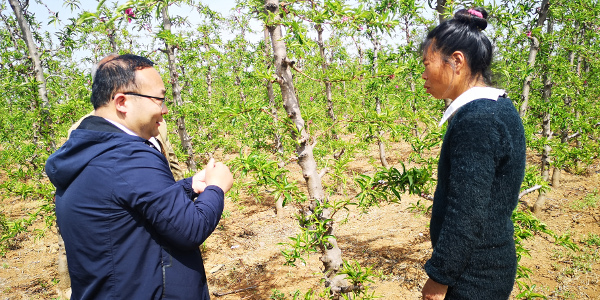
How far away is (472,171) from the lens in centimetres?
122

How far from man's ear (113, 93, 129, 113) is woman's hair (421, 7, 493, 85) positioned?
155 cm

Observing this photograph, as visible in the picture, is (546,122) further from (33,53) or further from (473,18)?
(33,53)

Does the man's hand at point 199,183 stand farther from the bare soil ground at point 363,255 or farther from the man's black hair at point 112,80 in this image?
the bare soil ground at point 363,255

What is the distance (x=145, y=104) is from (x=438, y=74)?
4.86 ft

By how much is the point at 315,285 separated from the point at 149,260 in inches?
128

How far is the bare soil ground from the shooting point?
4156mm

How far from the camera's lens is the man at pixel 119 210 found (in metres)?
1.24

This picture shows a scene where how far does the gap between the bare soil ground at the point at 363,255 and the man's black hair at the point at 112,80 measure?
7.59 feet

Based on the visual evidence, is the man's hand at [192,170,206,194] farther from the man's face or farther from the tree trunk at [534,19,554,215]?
the tree trunk at [534,19,554,215]

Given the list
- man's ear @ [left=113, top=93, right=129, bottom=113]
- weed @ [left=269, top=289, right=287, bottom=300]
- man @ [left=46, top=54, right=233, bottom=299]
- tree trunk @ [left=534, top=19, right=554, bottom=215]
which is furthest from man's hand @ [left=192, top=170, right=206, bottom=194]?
tree trunk @ [left=534, top=19, right=554, bottom=215]

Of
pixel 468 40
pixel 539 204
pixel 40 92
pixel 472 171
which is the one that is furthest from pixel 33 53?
pixel 539 204

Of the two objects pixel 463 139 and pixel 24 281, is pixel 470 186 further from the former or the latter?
→ pixel 24 281

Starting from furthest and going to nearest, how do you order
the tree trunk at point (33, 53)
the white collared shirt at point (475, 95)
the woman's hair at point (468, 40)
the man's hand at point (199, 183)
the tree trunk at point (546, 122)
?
1. the tree trunk at point (546, 122)
2. the tree trunk at point (33, 53)
3. the man's hand at point (199, 183)
4. the woman's hair at point (468, 40)
5. the white collared shirt at point (475, 95)

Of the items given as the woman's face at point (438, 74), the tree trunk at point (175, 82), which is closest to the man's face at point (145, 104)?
the woman's face at point (438, 74)
